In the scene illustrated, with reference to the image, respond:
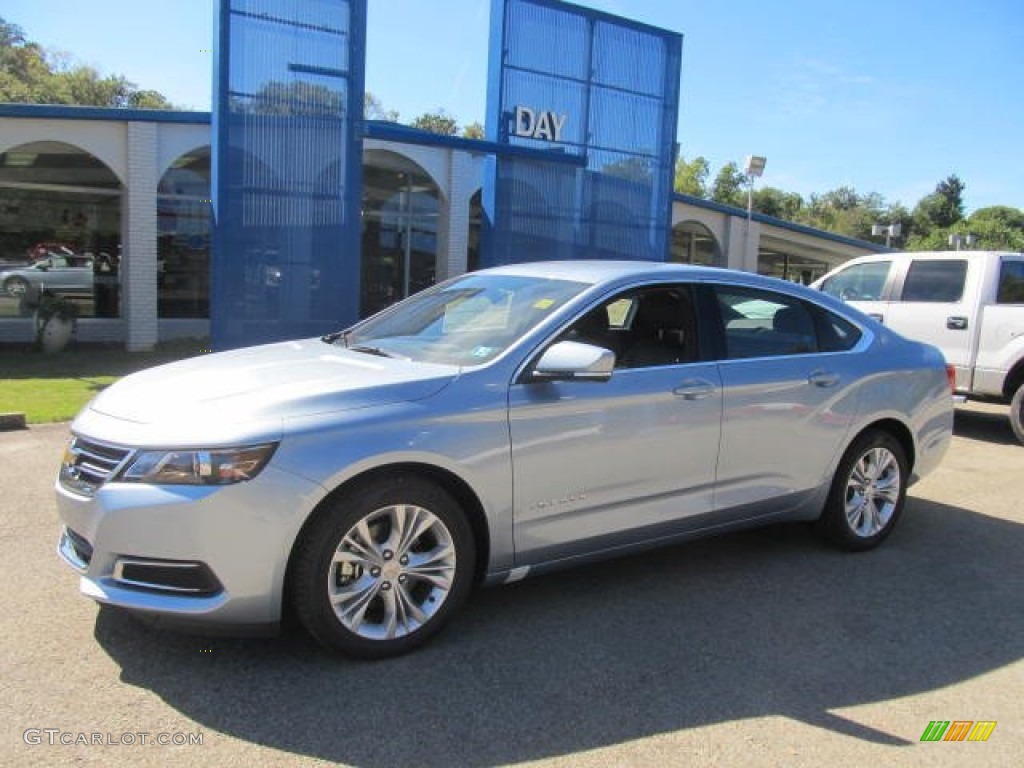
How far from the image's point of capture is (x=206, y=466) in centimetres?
319

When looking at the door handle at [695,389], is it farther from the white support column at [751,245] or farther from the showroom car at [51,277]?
the white support column at [751,245]

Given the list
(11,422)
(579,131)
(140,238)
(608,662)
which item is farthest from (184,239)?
(608,662)

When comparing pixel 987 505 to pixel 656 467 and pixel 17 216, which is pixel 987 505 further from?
pixel 17 216

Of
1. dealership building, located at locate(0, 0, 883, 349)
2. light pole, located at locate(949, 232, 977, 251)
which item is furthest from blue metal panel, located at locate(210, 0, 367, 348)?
light pole, located at locate(949, 232, 977, 251)

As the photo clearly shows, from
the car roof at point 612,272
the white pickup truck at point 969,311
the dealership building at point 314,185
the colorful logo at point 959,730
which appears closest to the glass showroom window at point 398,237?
the dealership building at point 314,185

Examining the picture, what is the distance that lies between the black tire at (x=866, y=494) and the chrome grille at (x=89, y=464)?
380cm

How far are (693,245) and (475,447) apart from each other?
25595 millimetres

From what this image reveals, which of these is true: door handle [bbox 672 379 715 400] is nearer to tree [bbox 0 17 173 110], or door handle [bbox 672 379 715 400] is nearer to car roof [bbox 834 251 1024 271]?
car roof [bbox 834 251 1024 271]

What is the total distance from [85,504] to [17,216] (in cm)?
1537

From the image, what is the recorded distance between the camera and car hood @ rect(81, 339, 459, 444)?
330 cm

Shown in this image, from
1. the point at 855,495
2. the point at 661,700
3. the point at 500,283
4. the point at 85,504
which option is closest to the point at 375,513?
the point at 85,504

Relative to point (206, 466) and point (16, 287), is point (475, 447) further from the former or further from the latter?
point (16, 287)

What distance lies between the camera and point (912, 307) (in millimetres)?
9758

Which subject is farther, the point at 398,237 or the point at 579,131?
the point at 398,237
